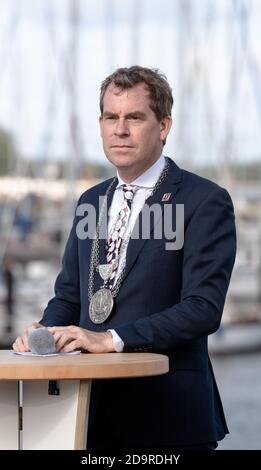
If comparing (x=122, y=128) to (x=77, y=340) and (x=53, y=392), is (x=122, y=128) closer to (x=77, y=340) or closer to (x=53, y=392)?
(x=77, y=340)

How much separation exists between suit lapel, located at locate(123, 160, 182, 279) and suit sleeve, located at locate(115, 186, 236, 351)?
134mm

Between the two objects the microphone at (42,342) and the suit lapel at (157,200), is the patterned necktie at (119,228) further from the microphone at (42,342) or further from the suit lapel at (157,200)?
the microphone at (42,342)

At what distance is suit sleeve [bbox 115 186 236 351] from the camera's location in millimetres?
3775

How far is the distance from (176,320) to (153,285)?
19 cm

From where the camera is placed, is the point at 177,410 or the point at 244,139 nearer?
the point at 177,410

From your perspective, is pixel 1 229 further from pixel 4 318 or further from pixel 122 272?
pixel 122 272

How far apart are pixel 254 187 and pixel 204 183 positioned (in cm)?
3738

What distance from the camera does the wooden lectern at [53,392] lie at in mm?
3373

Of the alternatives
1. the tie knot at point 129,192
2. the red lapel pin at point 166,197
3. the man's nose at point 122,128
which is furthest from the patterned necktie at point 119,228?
the man's nose at point 122,128

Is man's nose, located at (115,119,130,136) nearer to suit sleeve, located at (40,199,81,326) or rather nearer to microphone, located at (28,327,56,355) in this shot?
suit sleeve, located at (40,199,81,326)

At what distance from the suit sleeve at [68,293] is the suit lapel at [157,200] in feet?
1.11

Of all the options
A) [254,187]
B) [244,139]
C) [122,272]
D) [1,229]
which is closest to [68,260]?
[122,272]

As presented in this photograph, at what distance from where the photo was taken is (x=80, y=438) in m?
3.56

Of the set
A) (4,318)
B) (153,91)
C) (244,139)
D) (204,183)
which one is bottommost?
(4,318)
